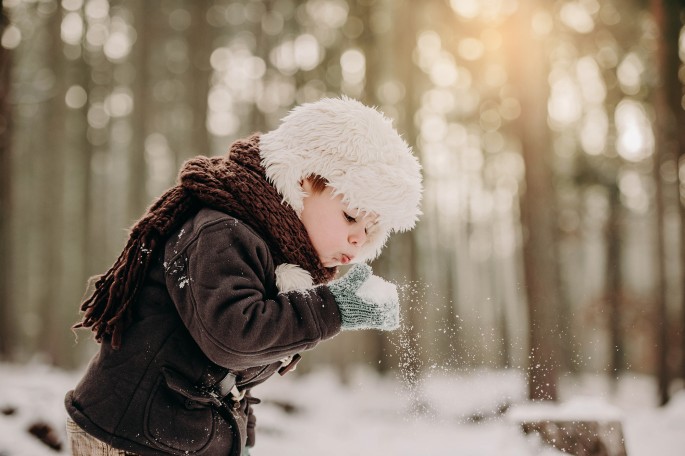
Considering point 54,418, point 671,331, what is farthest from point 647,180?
point 54,418

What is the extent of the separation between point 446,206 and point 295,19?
37.4 feet

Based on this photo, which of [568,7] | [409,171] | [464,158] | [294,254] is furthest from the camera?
[464,158]

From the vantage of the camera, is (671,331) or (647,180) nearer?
(671,331)

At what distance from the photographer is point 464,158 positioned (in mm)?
19094

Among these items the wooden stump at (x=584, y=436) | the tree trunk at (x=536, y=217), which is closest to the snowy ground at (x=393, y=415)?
the wooden stump at (x=584, y=436)

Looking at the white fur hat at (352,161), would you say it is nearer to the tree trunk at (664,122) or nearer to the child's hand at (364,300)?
the child's hand at (364,300)

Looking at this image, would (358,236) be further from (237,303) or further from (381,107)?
(381,107)

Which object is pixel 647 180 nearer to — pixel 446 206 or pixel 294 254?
pixel 446 206

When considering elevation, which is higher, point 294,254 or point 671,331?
point 294,254

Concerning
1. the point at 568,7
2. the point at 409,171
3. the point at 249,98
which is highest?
the point at 568,7

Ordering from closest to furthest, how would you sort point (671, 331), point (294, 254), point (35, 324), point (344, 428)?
point (294, 254) → point (344, 428) → point (671, 331) → point (35, 324)

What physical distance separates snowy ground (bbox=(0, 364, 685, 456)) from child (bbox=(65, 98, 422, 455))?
43.7 inches

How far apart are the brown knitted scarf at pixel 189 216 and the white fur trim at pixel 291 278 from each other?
0.04 m

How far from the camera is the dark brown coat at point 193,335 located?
5.00 ft
